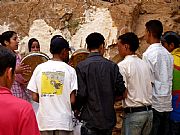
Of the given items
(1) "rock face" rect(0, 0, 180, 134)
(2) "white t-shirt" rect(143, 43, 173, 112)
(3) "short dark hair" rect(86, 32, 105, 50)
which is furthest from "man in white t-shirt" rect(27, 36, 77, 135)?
(1) "rock face" rect(0, 0, 180, 134)

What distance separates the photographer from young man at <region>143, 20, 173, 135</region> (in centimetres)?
578

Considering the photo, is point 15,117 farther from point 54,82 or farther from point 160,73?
point 160,73

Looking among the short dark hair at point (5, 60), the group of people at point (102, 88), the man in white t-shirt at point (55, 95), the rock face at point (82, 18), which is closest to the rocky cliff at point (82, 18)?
the rock face at point (82, 18)

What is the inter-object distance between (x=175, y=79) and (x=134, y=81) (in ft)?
2.65

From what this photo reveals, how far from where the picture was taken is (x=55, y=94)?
504 centimetres

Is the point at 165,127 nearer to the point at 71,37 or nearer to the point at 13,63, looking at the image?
the point at 71,37

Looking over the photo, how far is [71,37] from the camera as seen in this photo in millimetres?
8023

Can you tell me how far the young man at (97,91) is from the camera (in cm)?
521

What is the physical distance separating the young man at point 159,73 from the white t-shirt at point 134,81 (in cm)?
23

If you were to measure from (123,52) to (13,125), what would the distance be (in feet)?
9.56

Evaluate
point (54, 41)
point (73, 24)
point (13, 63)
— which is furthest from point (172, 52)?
point (13, 63)

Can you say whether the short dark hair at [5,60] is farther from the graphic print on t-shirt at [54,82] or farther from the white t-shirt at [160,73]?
the white t-shirt at [160,73]

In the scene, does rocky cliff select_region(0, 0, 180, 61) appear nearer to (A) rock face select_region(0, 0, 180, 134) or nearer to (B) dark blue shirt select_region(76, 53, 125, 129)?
(A) rock face select_region(0, 0, 180, 134)

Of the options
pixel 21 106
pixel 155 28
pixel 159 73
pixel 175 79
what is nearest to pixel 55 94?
pixel 159 73
